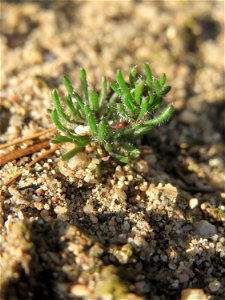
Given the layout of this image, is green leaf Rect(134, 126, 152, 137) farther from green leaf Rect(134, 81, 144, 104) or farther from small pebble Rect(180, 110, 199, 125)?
A: small pebble Rect(180, 110, 199, 125)

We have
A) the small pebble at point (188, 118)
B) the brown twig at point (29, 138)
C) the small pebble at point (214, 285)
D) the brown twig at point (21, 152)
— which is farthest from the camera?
→ the small pebble at point (188, 118)

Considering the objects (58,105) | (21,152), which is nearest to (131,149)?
(58,105)

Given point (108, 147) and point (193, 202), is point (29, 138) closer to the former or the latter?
point (108, 147)

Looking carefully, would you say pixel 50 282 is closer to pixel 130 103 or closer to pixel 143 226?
pixel 143 226

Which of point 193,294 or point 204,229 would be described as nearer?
point 193,294

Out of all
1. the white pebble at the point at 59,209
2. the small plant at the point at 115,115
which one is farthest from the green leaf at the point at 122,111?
the white pebble at the point at 59,209

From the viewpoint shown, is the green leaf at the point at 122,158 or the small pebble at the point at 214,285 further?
the green leaf at the point at 122,158

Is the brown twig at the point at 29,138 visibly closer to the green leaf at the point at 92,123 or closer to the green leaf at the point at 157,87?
the green leaf at the point at 92,123

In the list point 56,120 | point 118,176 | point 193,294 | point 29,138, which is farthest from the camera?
point 29,138
